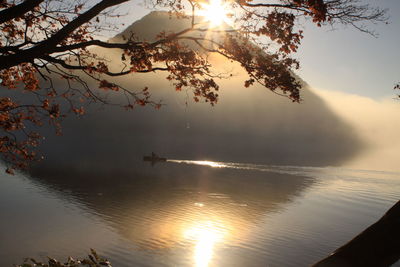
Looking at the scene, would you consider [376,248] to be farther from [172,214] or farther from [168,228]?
[172,214]

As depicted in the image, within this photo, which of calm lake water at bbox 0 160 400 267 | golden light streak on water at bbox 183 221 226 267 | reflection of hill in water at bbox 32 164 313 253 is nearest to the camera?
calm lake water at bbox 0 160 400 267

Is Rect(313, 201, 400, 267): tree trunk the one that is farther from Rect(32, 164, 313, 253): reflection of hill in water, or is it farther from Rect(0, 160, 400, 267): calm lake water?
Rect(32, 164, 313, 253): reflection of hill in water

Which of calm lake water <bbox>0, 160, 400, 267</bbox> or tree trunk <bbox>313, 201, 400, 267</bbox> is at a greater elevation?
tree trunk <bbox>313, 201, 400, 267</bbox>

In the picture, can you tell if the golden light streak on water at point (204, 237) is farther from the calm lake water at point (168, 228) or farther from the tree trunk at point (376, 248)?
the tree trunk at point (376, 248)

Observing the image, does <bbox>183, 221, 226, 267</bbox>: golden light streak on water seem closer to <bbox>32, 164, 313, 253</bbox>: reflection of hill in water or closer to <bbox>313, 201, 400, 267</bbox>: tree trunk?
<bbox>32, 164, 313, 253</bbox>: reflection of hill in water

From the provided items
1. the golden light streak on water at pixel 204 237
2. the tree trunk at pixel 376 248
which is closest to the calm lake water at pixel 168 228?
the golden light streak on water at pixel 204 237

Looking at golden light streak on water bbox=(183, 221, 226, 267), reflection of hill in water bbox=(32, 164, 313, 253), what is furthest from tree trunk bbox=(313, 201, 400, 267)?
reflection of hill in water bbox=(32, 164, 313, 253)

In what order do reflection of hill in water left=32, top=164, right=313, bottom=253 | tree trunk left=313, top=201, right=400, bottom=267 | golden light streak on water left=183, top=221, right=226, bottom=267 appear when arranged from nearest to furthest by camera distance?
tree trunk left=313, top=201, right=400, bottom=267 → golden light streak on water left=183, top=221, right=226, bottom=267 → reflection of hill in water left=32, top=164, right=313, bottom=253

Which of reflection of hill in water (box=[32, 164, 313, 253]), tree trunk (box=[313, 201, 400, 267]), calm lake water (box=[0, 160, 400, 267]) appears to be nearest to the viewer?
tree trunk (box=[313, 201, 400, 267])

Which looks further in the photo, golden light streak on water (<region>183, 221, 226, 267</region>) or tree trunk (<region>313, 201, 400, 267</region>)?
golden light streak on water (<region>183, 221, 226, 267</region>)

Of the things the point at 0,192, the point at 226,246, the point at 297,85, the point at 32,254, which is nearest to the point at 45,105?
the point at 297,85

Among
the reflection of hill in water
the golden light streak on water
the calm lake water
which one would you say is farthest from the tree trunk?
the reflection of hill in water

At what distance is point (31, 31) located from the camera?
13.1 meters

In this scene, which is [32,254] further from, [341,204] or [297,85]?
[341,204]
